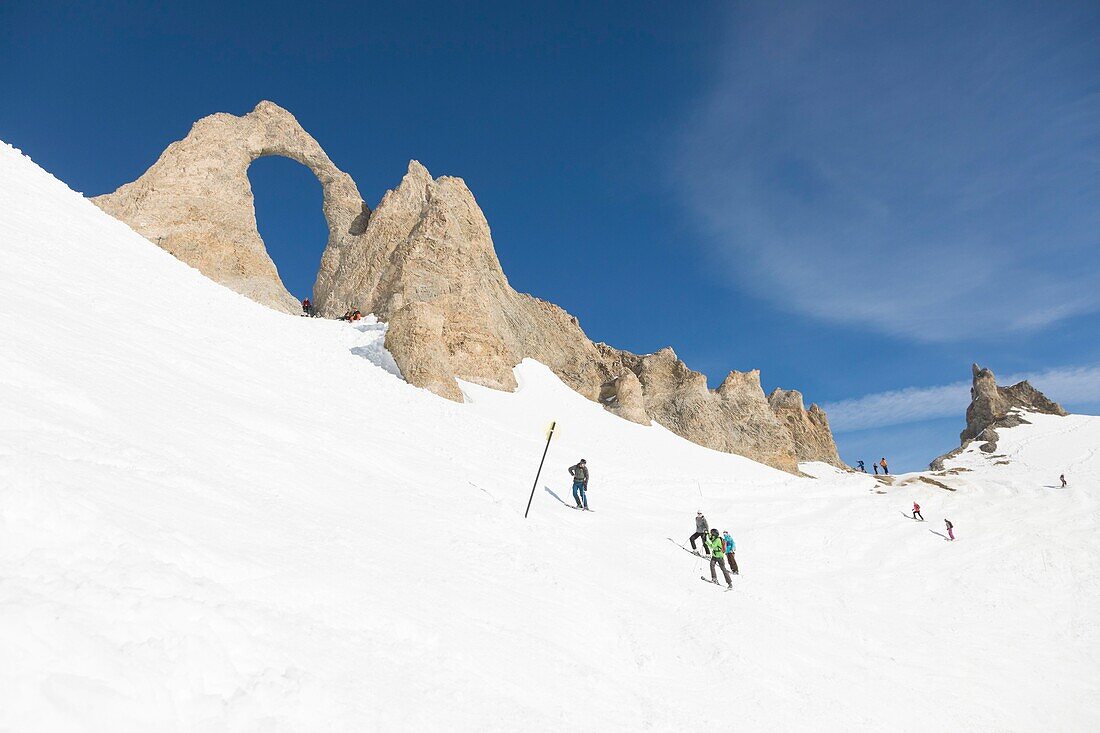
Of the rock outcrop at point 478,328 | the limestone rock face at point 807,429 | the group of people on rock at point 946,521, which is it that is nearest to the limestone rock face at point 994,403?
the limestone rock face at point 807,429

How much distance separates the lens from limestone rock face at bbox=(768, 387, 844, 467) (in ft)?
224

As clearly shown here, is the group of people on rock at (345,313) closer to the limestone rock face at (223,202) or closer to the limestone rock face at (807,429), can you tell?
the limestone rock face at (223,202)

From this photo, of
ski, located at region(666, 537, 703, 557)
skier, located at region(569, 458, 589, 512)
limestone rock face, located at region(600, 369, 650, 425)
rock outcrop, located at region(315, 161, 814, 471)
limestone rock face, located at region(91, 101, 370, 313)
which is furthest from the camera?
limestone rock face, located at region(91, 101, 370, 313)

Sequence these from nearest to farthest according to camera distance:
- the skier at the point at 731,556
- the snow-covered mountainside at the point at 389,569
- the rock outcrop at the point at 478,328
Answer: the snow-covered mountainside at the point at 389,569 < the skier at the point at 731,556 < the rock outcrop at the point at 478,328

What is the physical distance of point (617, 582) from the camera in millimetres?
9914

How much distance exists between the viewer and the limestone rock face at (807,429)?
68.4 m

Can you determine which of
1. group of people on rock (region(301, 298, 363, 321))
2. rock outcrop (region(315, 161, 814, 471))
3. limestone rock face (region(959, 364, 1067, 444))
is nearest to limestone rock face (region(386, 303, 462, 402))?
rock outcrop (region(315, 161, 814, 471))

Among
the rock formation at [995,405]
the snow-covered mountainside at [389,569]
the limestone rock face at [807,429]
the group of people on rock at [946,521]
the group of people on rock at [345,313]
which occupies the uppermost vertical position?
the rock formation at [995,405]

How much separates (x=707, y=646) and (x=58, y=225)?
24395mm

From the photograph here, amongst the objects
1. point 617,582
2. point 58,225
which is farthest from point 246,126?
point 617,582

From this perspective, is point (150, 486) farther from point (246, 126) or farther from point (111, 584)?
point (246, 126)

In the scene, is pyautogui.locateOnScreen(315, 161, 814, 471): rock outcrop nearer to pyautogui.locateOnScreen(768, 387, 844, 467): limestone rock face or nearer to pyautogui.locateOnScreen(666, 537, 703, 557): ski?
pyautogui.locateOnScreen(666, 537, 703, 557): ski

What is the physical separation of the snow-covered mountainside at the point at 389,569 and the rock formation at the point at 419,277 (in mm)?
9367

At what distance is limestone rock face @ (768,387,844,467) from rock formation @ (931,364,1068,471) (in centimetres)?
1505
